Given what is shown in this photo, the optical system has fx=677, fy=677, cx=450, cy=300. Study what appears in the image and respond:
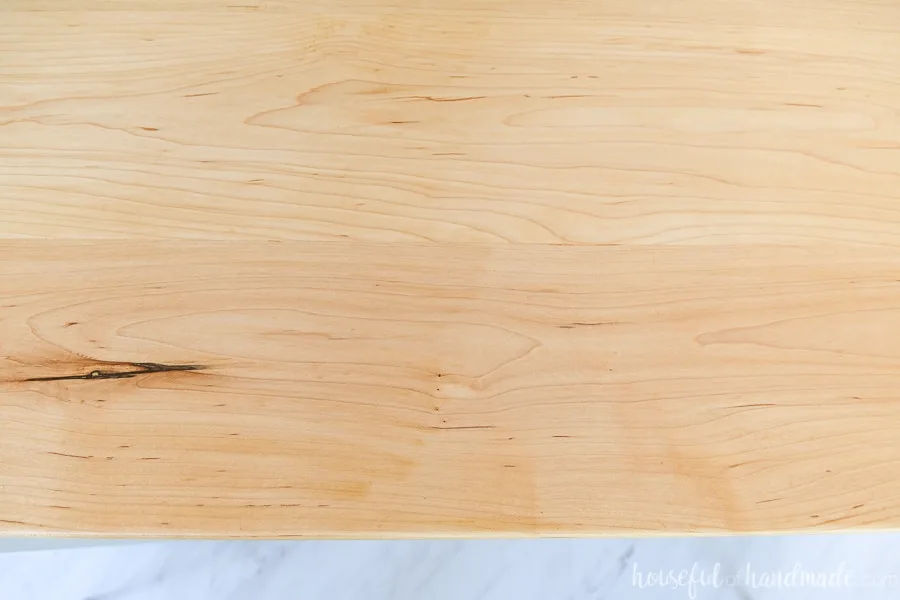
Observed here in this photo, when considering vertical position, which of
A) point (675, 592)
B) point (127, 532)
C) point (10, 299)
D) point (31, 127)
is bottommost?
point (675, 592)

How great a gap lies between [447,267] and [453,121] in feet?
0.42

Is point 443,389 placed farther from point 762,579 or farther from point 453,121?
point 762,579

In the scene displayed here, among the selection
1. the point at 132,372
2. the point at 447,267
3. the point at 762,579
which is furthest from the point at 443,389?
the point at 762,579

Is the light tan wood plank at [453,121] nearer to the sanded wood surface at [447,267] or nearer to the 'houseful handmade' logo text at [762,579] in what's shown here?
the sanded wood surface at [447,267]

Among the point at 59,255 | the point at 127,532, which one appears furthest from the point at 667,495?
the point at 59,255

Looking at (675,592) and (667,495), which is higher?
(667,495)

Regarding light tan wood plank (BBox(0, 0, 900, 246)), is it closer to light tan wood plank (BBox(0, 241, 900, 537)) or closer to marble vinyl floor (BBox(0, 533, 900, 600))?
light tan wood plank (BBox(0, 241, 900, 537))

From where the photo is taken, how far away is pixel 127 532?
1.42ft

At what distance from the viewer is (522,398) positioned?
47 centimetres

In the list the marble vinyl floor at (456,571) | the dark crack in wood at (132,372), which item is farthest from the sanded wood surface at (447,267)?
the marble vinyl floor at (456,571)

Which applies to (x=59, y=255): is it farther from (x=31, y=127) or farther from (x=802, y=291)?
(x=802, y=291)

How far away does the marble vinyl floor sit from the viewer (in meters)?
0.61

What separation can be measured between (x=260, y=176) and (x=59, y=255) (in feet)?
0.50

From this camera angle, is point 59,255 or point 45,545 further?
point 45,545
